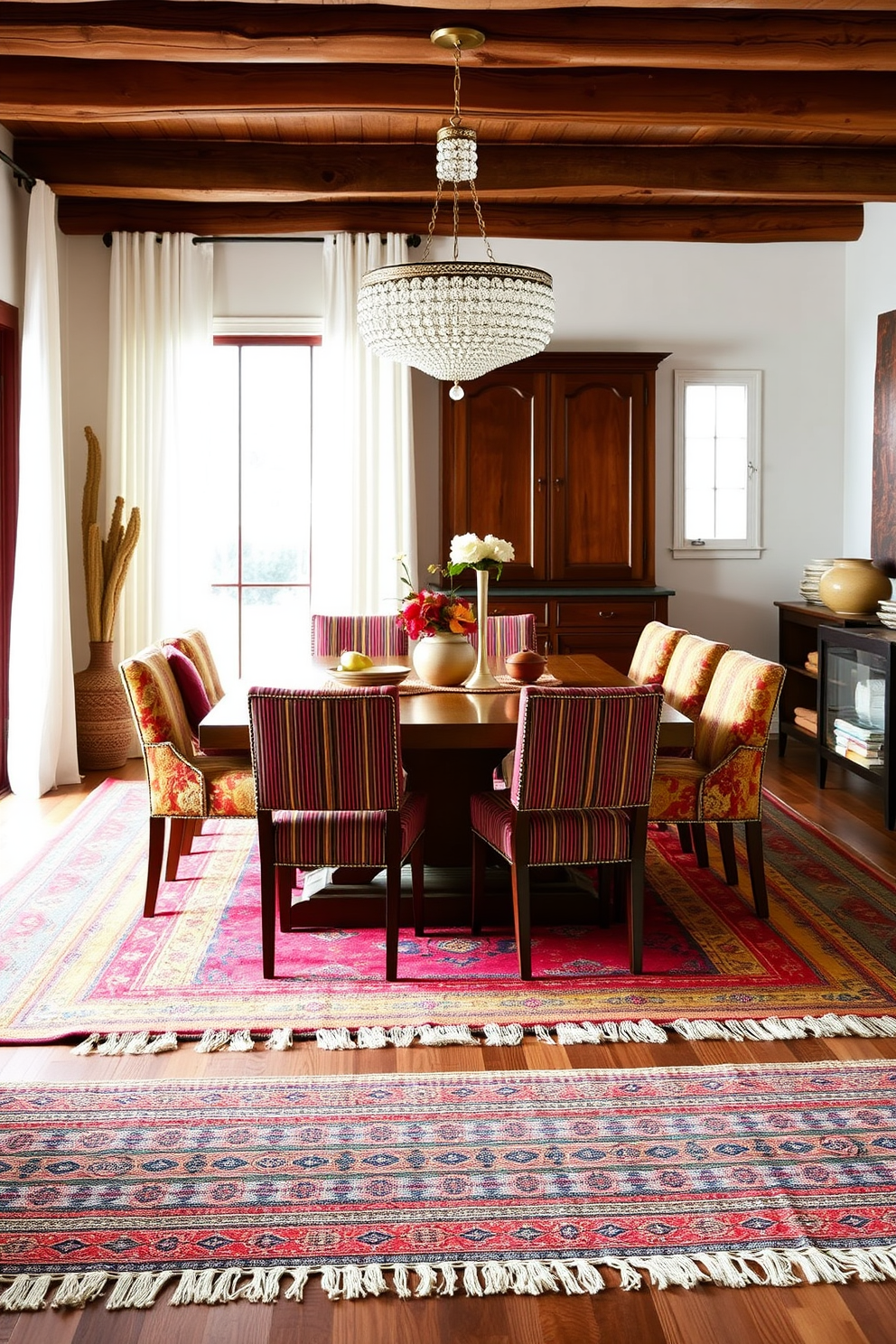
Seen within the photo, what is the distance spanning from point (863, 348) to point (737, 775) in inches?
156

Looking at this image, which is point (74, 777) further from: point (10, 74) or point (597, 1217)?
point (597, 1217)

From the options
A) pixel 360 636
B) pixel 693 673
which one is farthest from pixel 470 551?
pixel 360 636

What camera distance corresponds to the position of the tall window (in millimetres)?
6855

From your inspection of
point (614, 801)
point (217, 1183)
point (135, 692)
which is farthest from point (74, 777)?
point (217, 1183)

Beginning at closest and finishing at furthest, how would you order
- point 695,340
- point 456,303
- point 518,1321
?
point 518,1321, point 456,303, point 695,340

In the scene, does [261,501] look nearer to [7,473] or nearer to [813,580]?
[7,473]

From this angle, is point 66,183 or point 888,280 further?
point 888,280

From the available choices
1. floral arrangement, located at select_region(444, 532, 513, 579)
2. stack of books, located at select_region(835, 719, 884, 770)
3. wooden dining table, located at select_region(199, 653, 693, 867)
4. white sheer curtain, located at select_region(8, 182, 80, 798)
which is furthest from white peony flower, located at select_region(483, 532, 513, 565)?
white sheer curtain, located at select_region(8, 182, 80, 798)

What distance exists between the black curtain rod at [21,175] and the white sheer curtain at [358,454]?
152 cm

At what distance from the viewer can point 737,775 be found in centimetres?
377

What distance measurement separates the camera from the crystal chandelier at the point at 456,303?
13.0ft

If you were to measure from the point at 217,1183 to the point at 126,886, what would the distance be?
2090mm

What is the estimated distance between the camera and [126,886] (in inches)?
168

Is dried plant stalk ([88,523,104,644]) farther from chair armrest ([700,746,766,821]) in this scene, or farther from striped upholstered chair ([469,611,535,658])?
chair armrest ([700,746,766,821])
